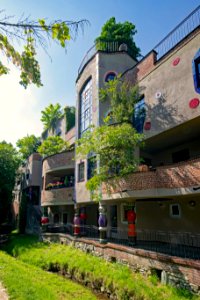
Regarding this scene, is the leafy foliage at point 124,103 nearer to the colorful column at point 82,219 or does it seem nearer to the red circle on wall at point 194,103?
the red circle on wall at point 194,103

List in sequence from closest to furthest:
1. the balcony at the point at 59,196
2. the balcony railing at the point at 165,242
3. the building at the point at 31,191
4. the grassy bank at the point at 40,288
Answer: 1. the grassy bank at the point at 40,288
2. the balcony railing at the point at 165,242
3. the balcony at the point at 59,196
4. the building at the point at 31,191

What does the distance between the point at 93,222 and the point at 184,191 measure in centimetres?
1289

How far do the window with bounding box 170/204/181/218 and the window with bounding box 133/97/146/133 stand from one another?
16.8 feet

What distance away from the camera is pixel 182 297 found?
27.7 ft

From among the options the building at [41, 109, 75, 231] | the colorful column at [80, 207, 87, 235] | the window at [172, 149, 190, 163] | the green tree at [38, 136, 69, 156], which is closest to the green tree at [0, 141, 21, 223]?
the green tree at [38, 136, 69, 156]

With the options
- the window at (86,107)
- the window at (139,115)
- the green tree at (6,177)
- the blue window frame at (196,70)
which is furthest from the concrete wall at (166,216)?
the green tree at (6,177)

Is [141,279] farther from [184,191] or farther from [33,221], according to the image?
[33,221]

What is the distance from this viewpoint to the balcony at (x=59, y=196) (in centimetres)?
2072

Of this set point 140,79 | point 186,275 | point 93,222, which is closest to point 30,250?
point 93,222

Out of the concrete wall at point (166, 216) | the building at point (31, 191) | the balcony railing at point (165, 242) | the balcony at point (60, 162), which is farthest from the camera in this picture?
the building at point (31, 191)

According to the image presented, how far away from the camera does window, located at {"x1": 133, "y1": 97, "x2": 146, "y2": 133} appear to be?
14.9 m

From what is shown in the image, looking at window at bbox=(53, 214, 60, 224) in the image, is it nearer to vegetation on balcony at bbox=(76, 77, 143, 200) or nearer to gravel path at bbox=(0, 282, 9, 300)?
vegetation on balcony at bbox=(76, 77, 143, 200)

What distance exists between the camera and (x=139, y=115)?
50.1 ft

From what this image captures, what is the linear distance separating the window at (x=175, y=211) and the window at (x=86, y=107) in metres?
9.32
